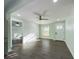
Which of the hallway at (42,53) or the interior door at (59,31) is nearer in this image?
the hallway at (42,53)

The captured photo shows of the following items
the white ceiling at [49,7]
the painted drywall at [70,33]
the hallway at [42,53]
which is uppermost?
the white ceiling at [49,7]

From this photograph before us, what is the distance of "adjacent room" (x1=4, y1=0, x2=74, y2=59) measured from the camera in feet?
12.0

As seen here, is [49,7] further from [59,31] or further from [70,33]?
[59,31]

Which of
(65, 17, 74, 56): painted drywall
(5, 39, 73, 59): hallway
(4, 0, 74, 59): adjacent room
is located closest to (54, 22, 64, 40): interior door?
(4, 0, 74, 59): adjacent room

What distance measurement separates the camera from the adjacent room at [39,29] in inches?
144

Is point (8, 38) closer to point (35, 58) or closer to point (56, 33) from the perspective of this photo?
point (35, 58)

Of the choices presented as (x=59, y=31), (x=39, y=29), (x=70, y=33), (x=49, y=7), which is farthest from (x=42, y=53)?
(x=39, y=29)

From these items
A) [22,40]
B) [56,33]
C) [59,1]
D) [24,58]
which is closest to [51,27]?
[56,33]

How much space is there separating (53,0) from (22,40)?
521cm

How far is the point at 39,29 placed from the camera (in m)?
12.4

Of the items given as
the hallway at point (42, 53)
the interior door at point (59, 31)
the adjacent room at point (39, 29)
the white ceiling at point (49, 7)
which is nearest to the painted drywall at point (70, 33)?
the adjacent room at point (39, 29)

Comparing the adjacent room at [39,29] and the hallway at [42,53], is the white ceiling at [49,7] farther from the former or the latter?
the hallway at [42,53]

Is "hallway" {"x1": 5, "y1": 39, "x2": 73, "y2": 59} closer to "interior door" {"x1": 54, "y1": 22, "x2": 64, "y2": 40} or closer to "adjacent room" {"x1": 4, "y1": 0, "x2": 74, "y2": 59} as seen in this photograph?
"adjacent room" {"x1": 4, "y1": 0, "x2": 74, "y2": 59}
